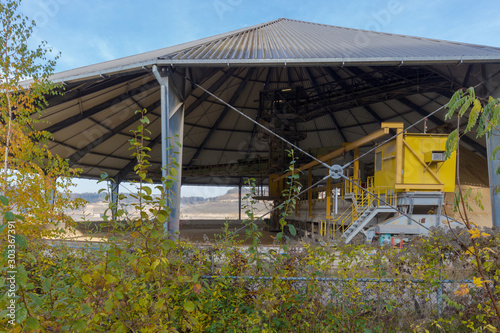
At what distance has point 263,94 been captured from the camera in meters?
22.7

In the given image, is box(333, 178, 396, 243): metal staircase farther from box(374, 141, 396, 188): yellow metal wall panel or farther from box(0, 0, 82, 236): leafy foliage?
box(0, 0, 82, 236): leafy foliage

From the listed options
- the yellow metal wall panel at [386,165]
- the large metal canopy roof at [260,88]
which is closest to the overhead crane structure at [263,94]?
the large metal canopy roof at [260,88]

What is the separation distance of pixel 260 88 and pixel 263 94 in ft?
7.98

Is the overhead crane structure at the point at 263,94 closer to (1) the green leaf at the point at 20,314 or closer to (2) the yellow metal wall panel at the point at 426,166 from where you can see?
(2) the yellow metal wall panel at the point at 426,166

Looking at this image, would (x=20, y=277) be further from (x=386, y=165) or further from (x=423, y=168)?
(x=386, y=165)

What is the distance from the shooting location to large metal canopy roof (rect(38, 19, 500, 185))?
10703 mm

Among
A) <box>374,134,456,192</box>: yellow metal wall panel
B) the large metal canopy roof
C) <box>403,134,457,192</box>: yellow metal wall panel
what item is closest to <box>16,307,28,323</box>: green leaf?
the large metal canopy roof

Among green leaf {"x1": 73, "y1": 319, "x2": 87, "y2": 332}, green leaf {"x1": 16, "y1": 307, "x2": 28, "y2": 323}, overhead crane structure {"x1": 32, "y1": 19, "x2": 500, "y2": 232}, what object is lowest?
green leaf {"x1": 73, "y1": 319, "x2": 87, "y2": 332}

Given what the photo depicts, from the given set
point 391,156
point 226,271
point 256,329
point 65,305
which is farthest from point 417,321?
point 391,156

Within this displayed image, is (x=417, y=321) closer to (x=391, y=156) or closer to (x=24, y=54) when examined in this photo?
(x=391, y=156)

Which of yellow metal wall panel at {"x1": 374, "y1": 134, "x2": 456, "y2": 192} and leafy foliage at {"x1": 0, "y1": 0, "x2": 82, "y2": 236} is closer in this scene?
leafy foliage at {"x1": 0, "y1": 0, "x2": 82, "y2": 236}

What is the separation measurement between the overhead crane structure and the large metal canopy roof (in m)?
0.07

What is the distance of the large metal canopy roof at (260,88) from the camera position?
421 inches

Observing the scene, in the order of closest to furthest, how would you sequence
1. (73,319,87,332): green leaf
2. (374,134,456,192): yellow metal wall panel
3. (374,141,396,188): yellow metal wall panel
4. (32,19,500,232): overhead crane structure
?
A: (73,319,87,332): green leaf → (32,19,500,232): overhead crane structure → (374,134,456,192): yellow metal wall panel → (374,141,396,188): yellow metal wall panel
